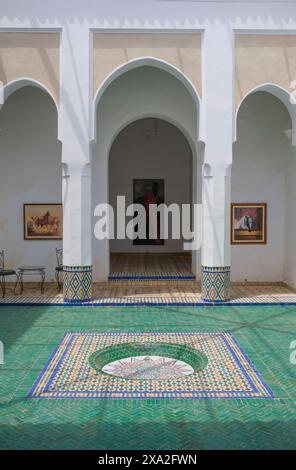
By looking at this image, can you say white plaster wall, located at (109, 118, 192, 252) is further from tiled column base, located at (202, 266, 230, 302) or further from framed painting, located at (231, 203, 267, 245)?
tiled column base, located at (202, 266, 230, 302)

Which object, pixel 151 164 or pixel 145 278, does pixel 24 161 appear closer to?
pixel 145 278

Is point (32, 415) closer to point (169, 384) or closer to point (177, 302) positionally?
point (169, 384)

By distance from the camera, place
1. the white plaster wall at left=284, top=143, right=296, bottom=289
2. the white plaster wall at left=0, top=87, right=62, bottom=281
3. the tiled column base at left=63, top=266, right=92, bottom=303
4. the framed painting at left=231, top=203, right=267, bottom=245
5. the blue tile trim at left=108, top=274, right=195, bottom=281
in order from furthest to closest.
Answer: the blue tile trim at left=108, top=274, right=195, bottom=281 → the framed painting at left=231, top=203, right=267, bottom=245 → the white plaster wall at left=0, top=87, right=62, bottom=281 → the white plaster wall at left=284, top=143, right=296, bottom=289 → the tiled column base at left=63, top=266, right=92, bottom=303

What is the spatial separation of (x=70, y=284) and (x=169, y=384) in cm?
342

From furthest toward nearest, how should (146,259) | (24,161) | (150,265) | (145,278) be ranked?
(146,259) < (150,265) < (145,278) < (24,161)

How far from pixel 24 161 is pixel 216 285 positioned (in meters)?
4.02

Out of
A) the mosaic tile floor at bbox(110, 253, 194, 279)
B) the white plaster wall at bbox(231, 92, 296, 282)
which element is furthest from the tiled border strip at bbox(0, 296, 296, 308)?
the mosaic tile floor at bbox(110, 253, 194, 279)

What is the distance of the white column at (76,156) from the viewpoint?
7270mm

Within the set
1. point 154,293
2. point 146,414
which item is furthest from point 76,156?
point 146,414

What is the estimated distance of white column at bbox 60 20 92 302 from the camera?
23.9ft

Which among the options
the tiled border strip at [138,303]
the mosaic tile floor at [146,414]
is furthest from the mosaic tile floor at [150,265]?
the mosaic tile floor at [146,414]

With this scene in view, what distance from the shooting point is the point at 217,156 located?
7.45 metres

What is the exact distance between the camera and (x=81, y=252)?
7.48 m

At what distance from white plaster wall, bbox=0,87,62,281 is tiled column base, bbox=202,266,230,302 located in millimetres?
3097
